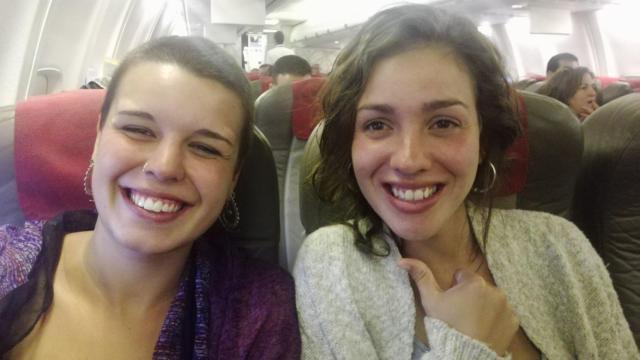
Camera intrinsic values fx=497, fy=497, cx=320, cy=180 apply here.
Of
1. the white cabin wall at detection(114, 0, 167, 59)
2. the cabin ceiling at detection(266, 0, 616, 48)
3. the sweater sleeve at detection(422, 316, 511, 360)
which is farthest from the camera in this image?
the cabin ceiling at detection(266, 0, 616, 48)

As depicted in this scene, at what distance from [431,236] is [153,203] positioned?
0.66 meters

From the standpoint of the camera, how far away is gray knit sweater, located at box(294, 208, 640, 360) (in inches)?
45.9

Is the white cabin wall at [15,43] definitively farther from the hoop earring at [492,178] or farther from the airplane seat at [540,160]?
the hoop earring at [492,178]

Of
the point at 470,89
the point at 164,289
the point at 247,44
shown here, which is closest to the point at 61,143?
the point at 164,289

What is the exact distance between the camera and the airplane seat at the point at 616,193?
4.85 feet

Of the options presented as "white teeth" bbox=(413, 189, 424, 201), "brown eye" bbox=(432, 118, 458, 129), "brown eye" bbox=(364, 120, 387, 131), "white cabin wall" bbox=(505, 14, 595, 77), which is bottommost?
"white cabin wall" bbox=(505, 14, 595, 77)

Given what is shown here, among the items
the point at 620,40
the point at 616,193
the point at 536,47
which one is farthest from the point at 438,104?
the point at 536,47

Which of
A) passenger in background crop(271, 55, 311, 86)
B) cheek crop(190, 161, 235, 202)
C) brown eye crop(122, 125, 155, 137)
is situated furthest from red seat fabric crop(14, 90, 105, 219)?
passenger in background crop(271, 55, 311, 86)

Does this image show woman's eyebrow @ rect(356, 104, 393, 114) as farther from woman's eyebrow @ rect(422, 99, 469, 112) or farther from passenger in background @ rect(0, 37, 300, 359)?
passenger in background @ rect(0, 37, 300, 359)

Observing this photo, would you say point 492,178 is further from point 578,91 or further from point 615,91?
point 615,91

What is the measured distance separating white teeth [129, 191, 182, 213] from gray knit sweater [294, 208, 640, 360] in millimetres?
367

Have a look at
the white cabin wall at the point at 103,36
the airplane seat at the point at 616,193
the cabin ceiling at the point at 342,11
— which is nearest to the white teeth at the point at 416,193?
the airplane seat at the point at 616,193

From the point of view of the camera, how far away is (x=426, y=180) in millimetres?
1118

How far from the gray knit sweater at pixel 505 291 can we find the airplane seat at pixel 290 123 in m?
0.83
